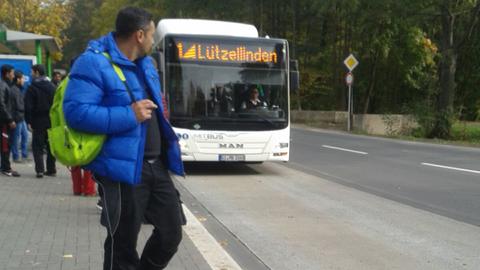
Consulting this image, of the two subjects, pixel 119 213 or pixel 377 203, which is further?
pixel 377 203

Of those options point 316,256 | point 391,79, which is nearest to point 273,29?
point 391,79

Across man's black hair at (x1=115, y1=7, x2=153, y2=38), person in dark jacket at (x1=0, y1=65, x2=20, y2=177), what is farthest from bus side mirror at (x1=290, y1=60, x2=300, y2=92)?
man's black hair at (x1=115, y1=7, x2=153, y2=38)

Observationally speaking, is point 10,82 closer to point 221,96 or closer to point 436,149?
point 221,96

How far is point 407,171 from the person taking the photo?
13312 millimetres

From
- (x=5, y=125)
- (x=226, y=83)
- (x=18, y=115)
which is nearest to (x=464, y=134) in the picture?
(x=226, y=83)

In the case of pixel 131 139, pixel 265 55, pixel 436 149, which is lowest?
pixel 436 149

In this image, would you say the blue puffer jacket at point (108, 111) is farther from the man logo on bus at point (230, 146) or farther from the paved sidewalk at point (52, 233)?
the man logo on bus at point (230, 146)

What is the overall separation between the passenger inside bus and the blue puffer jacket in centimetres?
905

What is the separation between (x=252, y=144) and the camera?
1229 cm

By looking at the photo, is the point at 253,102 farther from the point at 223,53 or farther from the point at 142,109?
the point at 142,109

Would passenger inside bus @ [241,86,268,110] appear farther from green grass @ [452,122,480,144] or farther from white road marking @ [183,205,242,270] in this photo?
green grass @ [452,122,480,144]

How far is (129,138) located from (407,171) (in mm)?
10974

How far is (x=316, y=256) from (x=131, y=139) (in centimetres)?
316

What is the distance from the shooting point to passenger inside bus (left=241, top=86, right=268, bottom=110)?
488 inches
